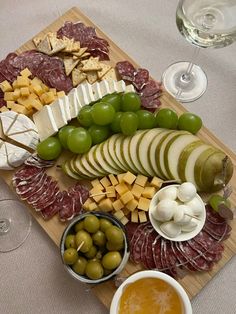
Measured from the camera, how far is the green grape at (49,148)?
130 centimetres

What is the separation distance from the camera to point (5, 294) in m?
1.29

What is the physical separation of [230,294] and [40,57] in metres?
0.85

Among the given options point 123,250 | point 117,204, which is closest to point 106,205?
point 117,204

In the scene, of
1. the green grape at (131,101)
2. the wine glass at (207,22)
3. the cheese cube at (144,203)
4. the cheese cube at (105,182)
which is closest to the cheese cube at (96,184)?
the cheese cube at (105,182)

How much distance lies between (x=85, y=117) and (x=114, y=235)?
13.3 inches

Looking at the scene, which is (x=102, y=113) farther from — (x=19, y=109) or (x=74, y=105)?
(x=19, y=109)

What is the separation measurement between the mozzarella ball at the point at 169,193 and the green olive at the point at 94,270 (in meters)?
0.23

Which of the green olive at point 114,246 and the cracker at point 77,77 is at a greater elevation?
the cracker at point 77,77

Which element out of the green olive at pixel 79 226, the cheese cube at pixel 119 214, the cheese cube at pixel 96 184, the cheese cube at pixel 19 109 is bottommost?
the green olive at pixel 79 226

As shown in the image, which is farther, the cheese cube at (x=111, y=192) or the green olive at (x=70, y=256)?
the cheese cube at (x=111, y=192)

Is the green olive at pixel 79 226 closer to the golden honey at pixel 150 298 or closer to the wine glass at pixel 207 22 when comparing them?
the golden honey at pixel 150 298

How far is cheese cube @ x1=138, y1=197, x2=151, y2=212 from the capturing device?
4.13 ft

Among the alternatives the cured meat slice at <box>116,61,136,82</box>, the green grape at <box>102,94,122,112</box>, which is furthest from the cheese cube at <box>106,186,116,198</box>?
the cured meat slice at <box>116,61,136,82</box>

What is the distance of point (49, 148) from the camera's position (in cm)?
130
